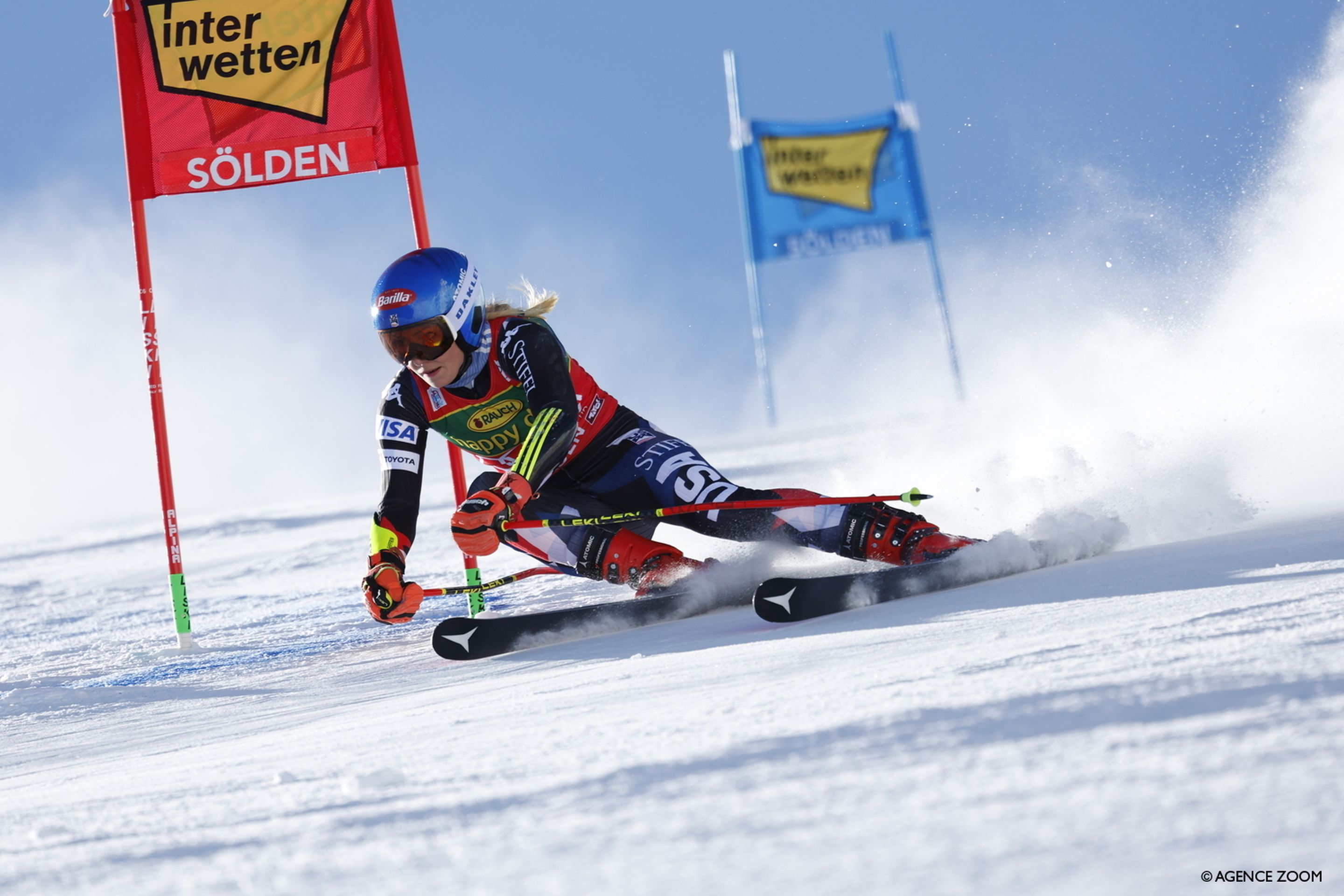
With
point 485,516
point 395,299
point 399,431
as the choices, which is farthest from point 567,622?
point 395,299

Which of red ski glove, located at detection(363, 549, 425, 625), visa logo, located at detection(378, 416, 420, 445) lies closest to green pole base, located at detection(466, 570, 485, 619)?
visa logo, located at detection(378, 416, 420, 445)

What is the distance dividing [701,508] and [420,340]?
1069mm

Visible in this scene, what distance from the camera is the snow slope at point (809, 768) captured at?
41.8 inches

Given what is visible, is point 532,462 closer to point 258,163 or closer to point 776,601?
point 776,601

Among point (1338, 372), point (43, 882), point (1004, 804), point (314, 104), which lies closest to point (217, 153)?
point (314, 104)

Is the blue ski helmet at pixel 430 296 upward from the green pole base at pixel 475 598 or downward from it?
upward

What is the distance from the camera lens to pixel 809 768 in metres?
1.32

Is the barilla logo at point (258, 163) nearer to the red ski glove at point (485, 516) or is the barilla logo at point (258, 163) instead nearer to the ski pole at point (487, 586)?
the ski pole at point (487, 586)

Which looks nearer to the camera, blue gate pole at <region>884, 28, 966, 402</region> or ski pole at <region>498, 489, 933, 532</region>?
ski pole at <region>498, 489, 933, 532</region>

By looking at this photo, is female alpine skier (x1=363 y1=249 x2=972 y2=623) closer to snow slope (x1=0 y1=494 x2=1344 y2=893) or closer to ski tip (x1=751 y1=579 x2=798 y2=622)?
ski tip (x1=751 y1=579 x2=798 y2=622)

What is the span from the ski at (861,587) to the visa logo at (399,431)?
141 cm

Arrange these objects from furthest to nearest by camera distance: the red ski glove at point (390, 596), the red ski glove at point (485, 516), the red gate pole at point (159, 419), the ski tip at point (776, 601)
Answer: the red gate pole at point (159, 419) → the red ski glove at point (390, 596) → the red ski glove at point (485, 516) → the ski tip at point (776, 601)

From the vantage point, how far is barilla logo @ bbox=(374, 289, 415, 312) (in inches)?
144

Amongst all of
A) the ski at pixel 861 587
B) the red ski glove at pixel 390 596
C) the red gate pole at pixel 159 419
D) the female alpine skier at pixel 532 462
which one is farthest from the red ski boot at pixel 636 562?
the red gate pole at pixel 159 419
